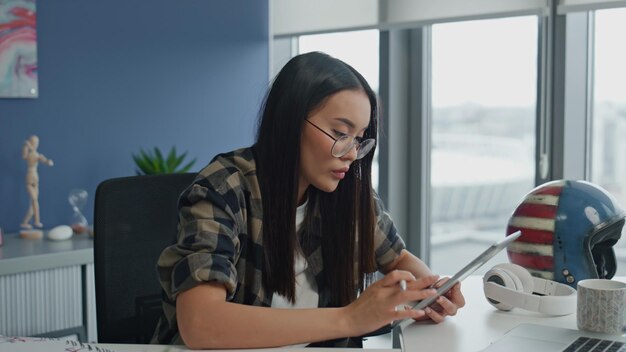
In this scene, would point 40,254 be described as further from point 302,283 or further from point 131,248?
point 302,283

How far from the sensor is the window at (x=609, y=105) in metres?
3.06

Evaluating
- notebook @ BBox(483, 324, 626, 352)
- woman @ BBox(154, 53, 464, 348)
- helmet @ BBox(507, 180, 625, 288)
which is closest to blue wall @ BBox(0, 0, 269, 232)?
woman @ BBox(154, 53, 464, 348)

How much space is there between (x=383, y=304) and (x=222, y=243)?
31 cm

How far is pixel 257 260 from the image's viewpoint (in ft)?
5.01

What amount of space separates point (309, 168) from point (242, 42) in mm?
2464

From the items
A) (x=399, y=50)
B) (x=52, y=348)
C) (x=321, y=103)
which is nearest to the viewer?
(x=52, y=348)

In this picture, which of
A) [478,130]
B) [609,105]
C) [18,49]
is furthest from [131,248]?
[478,130]

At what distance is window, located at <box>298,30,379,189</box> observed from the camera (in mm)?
3666

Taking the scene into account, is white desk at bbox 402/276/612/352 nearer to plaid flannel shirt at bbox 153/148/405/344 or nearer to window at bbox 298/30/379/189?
plaid flannel shirt at bbox 153/148/405/344

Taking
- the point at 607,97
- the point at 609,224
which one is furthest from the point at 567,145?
the point at 609,224

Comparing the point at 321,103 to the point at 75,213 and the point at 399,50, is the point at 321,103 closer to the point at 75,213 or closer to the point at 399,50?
the point at 75,213

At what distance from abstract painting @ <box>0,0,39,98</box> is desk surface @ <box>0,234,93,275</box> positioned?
614 millimetres

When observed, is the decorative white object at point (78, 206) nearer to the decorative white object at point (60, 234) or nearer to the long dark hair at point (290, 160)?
the decorative white object at point (60, 234)

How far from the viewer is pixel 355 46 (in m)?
3.86
